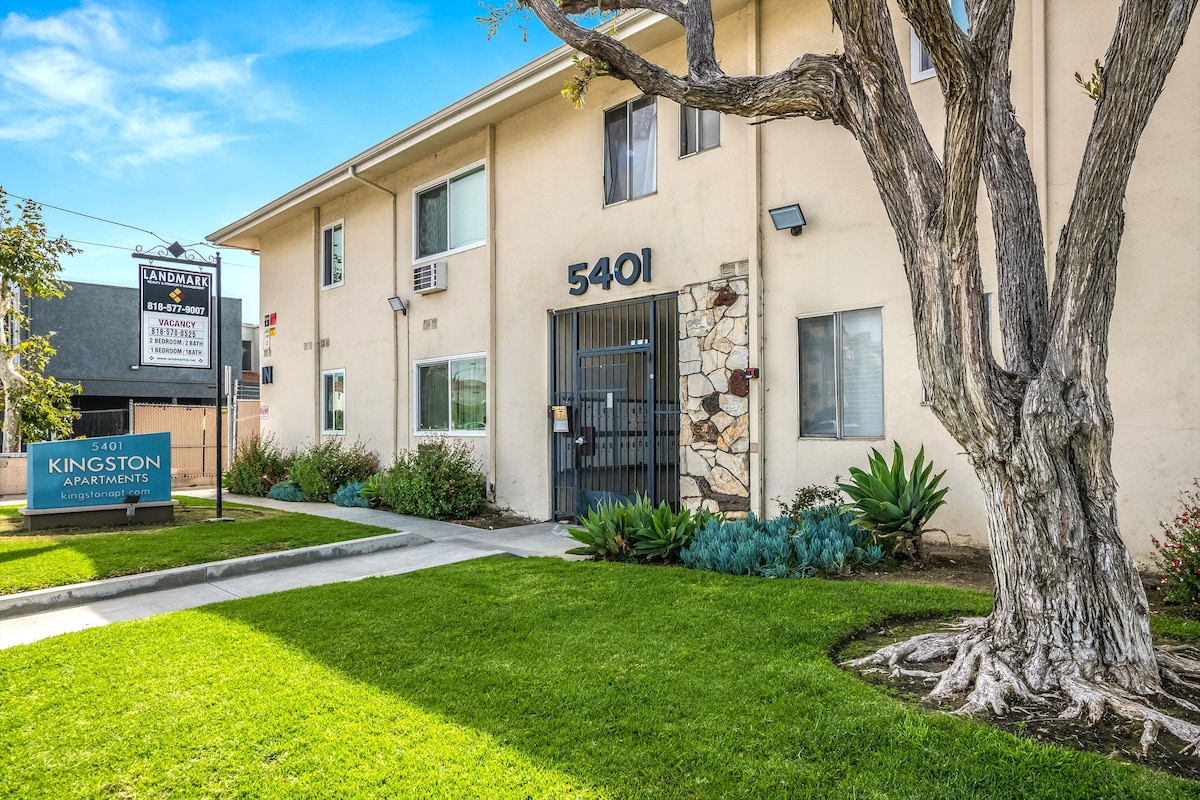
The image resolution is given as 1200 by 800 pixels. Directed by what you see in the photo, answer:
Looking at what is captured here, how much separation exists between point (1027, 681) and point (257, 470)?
46.2 ft

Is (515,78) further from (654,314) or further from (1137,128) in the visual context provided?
(1137,128)

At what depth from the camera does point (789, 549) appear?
6.29 metres

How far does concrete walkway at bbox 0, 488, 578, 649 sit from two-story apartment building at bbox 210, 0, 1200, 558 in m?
1.57

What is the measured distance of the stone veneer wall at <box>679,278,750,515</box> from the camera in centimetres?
797

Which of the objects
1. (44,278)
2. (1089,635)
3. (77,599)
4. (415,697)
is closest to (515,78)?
(77,599)

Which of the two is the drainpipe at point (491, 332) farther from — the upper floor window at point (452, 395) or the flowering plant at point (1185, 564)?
the flowering plant at point (1185, 564)

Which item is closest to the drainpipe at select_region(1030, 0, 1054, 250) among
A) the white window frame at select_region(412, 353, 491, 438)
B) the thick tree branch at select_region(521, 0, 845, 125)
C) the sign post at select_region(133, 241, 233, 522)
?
the thick tree branch at select_region(521, 0, 845, 125)

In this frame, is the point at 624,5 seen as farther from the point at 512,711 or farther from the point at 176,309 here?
the point at 176,309

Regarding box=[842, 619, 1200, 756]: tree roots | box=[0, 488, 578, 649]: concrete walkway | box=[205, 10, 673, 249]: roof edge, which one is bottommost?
box=[0, 488, 578, 649]: concrete walkway

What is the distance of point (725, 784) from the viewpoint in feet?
9.36

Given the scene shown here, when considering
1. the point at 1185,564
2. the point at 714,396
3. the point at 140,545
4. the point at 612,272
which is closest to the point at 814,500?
the point at 714,396

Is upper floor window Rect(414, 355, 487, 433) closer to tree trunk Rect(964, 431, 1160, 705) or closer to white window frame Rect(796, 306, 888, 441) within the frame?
white window frame Rect(796, 306, 888, 441)

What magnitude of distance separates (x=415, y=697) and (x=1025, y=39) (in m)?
6.99

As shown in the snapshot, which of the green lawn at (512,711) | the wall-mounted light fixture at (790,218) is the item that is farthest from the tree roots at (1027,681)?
the wall-mounted light fixture at (790,218)
